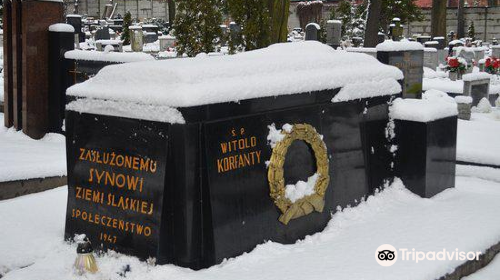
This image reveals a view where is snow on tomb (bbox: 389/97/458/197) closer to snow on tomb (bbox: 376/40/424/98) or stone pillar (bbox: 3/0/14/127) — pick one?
snow on tomb (bbox: 376/40/424/98)

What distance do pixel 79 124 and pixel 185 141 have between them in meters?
1.03

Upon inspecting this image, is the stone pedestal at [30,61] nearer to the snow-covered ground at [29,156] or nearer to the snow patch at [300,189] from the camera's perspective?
the snow-covered ground at [29,156]

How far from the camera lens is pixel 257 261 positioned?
457 cm

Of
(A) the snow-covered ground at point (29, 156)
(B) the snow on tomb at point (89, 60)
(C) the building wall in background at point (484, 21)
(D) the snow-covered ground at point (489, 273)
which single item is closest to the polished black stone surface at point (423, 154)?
(D) the snow-covered ground at point (489, 273)

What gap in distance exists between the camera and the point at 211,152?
436cm

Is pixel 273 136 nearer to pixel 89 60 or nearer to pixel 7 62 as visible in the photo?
pixel 89 60

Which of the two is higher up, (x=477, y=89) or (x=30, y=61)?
(x=30, y=61)

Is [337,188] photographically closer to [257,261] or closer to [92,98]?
[257,261]

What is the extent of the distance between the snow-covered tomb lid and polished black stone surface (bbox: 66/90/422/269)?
0.26ft

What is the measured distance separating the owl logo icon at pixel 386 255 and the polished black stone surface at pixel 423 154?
1.56m

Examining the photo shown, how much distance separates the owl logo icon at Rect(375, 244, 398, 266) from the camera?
15.1ft

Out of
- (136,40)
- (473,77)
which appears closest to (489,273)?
(473,77)

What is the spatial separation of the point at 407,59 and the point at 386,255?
6.24 metres

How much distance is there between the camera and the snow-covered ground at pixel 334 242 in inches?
171
